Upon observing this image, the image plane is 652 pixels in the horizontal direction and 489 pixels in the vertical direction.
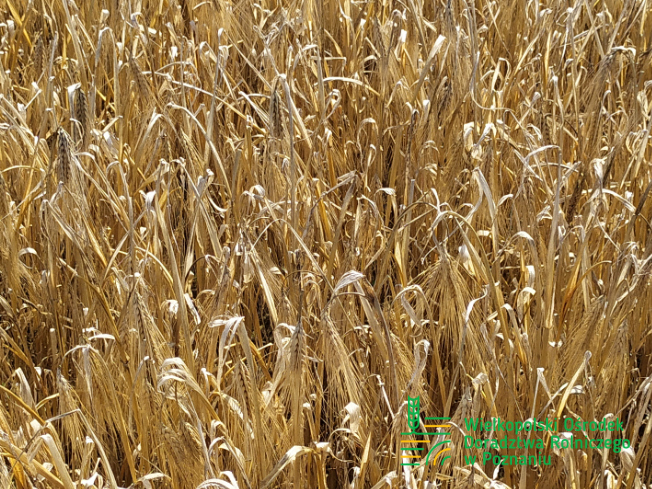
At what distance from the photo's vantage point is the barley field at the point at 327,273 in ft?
2.61

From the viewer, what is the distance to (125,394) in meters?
0.90

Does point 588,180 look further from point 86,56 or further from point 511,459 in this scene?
point 86,56

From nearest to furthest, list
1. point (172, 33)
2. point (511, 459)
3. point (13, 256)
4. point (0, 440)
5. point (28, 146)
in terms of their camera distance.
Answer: point (0, 440) → point (511, 459) → point (13, 256) → point (28, 146) → point (172, 33)

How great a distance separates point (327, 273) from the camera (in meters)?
1.04

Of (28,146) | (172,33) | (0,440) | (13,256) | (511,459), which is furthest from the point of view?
(172,33)

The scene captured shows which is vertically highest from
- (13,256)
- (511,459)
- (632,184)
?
(13,256)

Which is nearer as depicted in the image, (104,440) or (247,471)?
(247,471)

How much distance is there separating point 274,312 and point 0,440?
0.31 metres

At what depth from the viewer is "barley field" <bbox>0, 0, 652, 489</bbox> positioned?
795mm

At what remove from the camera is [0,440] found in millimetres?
731

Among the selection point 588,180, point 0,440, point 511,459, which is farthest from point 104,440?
point 588,180

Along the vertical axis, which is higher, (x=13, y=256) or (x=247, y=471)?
(x=13, y=256)

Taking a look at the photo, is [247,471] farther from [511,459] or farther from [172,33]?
[172,33]

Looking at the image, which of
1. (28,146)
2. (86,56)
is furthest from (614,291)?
(86,56)
